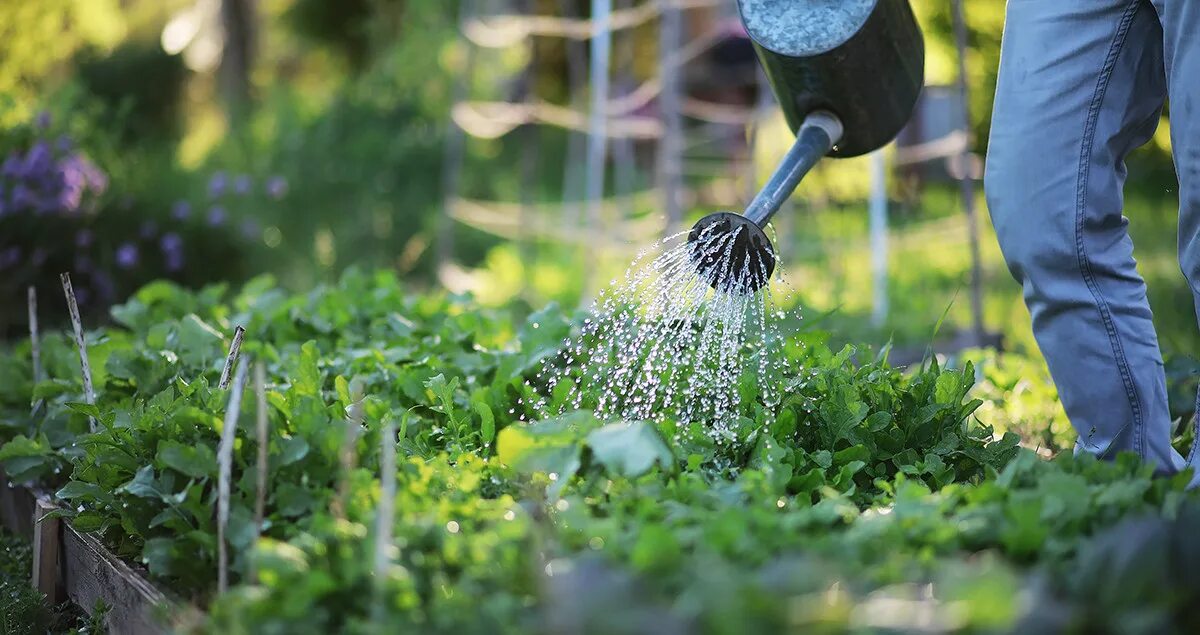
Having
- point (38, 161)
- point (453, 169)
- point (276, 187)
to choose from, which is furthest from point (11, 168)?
point (453, 169)

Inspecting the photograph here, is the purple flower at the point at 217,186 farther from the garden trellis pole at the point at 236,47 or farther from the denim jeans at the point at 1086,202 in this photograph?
the garden trellis pole at the point at 236,47

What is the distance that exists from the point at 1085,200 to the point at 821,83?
21.9 inches

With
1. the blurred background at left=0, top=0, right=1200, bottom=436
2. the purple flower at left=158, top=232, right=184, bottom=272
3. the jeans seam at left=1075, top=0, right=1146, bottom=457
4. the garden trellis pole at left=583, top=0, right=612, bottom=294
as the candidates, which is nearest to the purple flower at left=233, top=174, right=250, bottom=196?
the blurred background at left=0, top=0, right=1200, bottom=436

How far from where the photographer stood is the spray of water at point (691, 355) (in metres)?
2.01

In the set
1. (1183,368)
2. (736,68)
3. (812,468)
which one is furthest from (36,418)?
(736,68)

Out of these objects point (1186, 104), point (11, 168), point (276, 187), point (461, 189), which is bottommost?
point (1186, 104)

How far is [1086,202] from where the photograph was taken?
6.43 ft

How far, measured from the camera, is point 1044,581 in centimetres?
114

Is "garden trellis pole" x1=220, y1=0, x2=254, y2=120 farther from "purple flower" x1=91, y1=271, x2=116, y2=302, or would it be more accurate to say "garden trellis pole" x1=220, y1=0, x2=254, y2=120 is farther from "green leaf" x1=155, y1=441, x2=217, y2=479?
"green leaf" x1=155, y1=441, x2=217, y2=479

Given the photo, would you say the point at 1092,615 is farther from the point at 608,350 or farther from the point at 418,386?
the point at 418,386

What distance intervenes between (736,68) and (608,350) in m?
9.24

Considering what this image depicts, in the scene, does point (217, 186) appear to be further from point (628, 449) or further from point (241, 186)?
point (628, 449)

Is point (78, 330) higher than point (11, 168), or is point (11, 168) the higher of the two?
point (11, 168)

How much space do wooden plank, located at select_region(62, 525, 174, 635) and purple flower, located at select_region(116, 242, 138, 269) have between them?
2.28 meters
